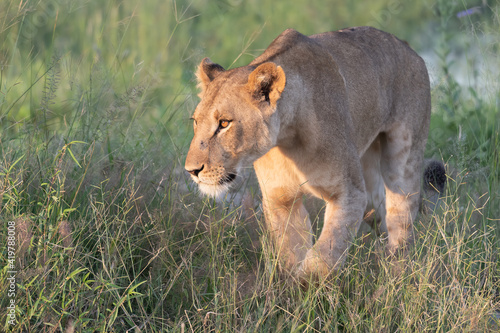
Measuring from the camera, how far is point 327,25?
965cm

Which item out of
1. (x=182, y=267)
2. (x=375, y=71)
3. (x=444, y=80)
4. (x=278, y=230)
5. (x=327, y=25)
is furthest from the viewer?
(x=327, y=25)

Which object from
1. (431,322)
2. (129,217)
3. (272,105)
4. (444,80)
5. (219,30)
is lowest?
(219,30)

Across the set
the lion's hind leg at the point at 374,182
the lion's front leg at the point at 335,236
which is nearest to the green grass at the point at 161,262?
the lion's front leg at the point at 335,236

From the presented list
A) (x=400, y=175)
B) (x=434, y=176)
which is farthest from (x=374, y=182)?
(x=434, y=176)

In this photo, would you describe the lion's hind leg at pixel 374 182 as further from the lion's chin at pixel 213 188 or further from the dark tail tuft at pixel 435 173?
the lion's chin at pixel 213 188

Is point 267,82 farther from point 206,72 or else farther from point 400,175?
point 400,175

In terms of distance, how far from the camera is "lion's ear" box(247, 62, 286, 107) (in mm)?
3043

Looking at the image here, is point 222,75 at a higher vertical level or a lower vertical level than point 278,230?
higher

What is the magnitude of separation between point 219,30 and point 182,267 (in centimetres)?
716

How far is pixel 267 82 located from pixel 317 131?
1.34 ft

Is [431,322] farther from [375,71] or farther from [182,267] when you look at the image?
[375,71]

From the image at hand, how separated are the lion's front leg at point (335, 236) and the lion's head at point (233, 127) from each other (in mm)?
529

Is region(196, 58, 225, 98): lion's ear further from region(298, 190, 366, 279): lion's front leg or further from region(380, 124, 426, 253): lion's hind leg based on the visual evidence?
region(380, 124, 426, 253): lion's hind leg

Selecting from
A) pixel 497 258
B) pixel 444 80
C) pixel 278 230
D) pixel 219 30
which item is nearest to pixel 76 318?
pixel 278 230
